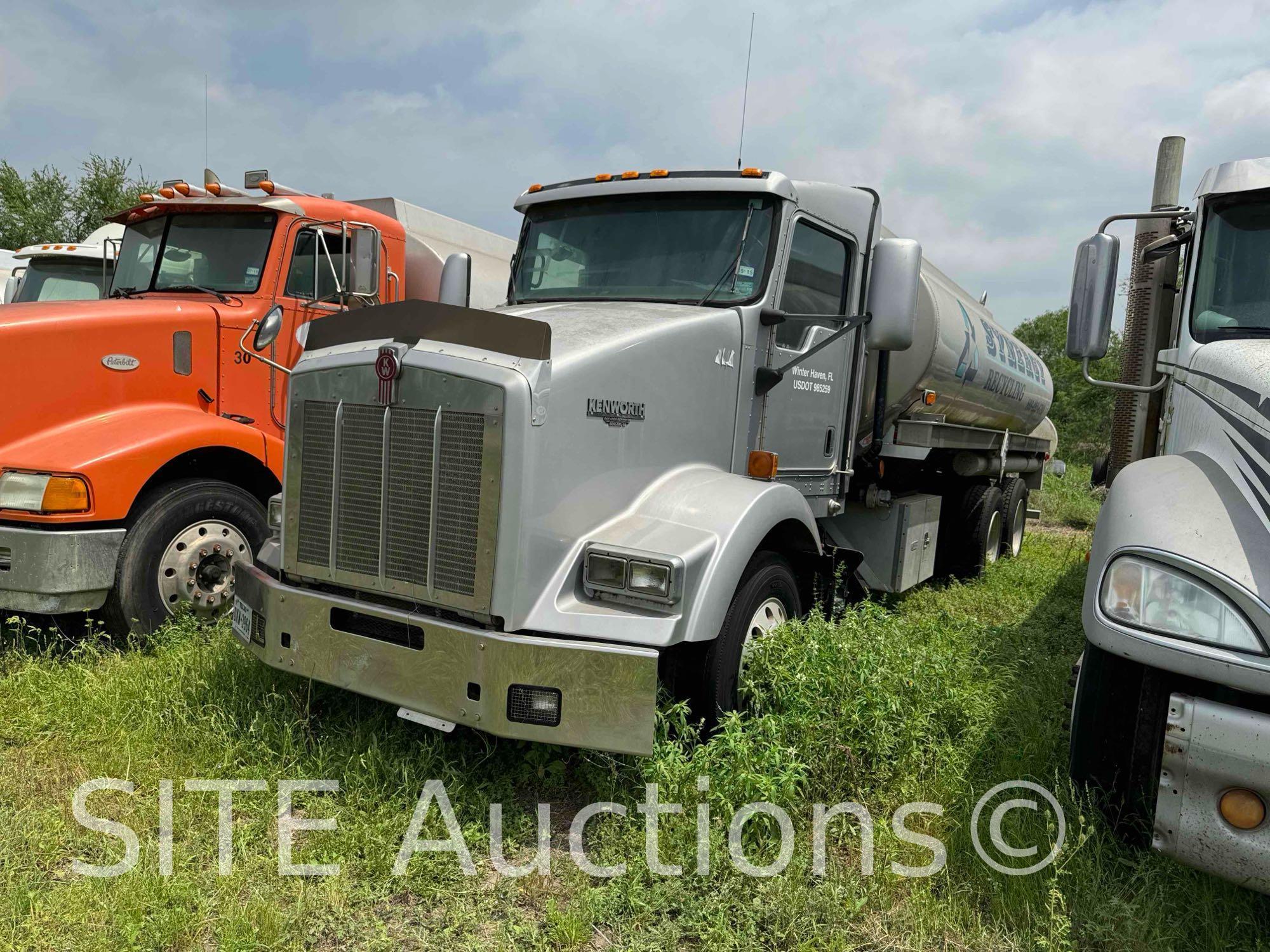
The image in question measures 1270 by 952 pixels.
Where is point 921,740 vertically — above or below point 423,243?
below

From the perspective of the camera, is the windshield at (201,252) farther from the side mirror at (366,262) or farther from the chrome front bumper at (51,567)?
the chrome front bumper at (51,567)

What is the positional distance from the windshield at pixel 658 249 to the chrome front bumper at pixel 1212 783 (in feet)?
9.06

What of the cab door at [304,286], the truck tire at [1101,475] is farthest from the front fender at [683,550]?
the truck tire at [1101,475]

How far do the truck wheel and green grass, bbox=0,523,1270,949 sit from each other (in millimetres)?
125

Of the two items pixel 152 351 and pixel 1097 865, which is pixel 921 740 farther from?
pixel 152 351

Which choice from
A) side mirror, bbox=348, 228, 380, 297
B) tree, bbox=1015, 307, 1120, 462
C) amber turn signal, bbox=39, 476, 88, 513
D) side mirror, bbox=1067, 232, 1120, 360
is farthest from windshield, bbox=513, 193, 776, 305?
tree, bbox=1015, 307, 1120, 462

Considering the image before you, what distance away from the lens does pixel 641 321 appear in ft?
13.1

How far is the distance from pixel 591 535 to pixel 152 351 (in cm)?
336

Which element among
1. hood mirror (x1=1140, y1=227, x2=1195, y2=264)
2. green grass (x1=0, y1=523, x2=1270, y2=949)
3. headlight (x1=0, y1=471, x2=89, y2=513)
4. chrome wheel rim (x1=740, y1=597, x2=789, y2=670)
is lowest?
green grass (x1=0, y1=523, x2=1270, y2=949)

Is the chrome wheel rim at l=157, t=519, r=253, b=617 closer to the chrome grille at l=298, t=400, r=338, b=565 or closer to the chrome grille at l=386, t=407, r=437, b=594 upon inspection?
the chrome grille at l=298, t=400, r=338, b=565

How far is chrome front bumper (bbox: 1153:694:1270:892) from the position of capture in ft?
7.81

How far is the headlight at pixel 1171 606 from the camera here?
8.04ft

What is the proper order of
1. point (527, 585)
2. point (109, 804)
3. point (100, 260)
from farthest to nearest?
1. point (100, 260)
2. point (109, 804)
3. point (527, 585)

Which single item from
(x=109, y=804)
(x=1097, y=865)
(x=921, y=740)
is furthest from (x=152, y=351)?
(x=1097, y=865)
